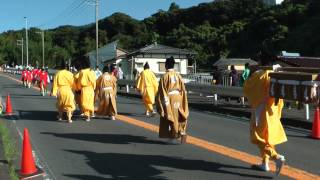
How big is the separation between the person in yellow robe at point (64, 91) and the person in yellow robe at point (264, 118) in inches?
354

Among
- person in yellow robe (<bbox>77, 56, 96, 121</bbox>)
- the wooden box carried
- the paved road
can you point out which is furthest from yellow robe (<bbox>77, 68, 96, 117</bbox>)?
the wooden box carried

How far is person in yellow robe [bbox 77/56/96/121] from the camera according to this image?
17.0m

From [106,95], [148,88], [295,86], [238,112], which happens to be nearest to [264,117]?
[295,86]

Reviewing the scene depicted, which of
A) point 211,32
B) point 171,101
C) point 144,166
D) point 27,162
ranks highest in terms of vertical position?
point 211,32

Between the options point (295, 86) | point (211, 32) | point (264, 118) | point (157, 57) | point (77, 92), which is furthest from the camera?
point (211, 32)

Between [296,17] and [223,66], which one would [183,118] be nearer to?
[223,66]

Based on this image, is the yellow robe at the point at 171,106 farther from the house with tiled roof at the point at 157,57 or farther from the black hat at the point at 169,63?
the house with tiled roof at the point at 157,57

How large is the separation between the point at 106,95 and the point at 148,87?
1760 millimetres

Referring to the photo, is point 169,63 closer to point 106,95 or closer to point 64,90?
point 106,95

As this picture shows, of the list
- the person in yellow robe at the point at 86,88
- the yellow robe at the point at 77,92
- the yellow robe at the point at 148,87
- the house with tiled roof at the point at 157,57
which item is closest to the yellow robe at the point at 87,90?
the person in yellow robe at the point at 86,88

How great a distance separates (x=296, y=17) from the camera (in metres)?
80.2

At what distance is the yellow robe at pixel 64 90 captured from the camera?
55.1ft

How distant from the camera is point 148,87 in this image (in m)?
18.2

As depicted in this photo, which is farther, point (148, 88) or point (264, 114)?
point (148, 88)
